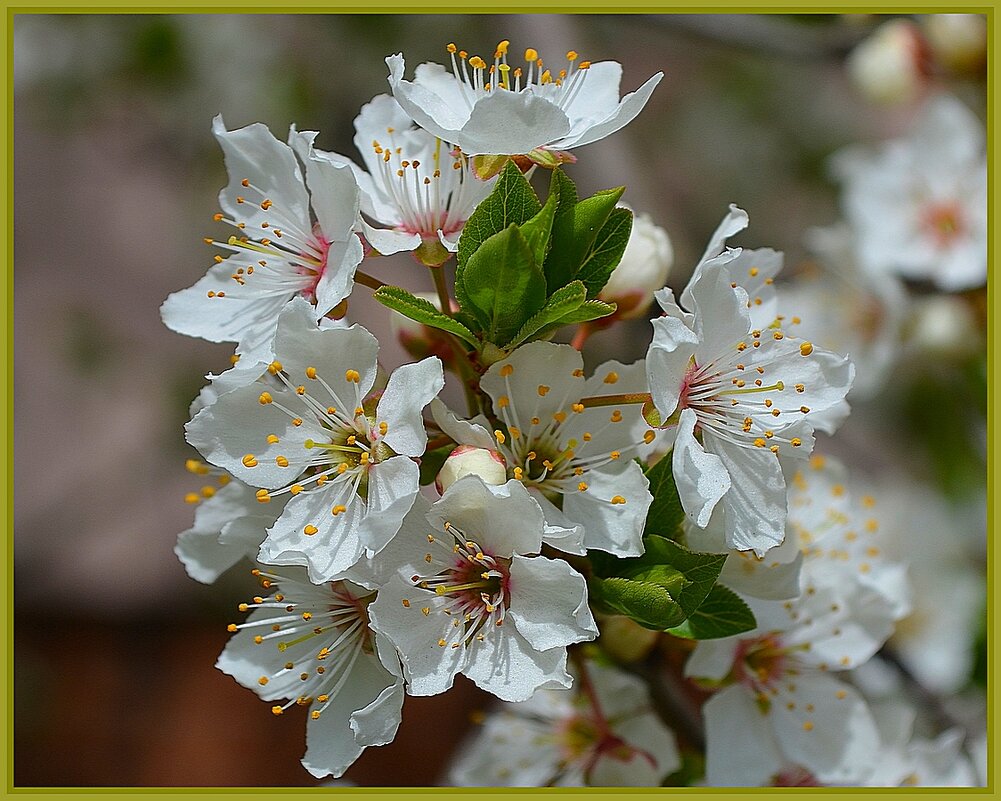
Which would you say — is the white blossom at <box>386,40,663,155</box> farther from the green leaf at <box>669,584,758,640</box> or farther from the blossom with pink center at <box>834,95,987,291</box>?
the blossom with pink center at <box>834,95,987,291</box>

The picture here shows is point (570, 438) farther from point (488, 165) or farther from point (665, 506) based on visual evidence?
point (488, 165)

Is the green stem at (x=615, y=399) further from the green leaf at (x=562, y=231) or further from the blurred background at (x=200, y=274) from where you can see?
the blurred background at (x=200, y=274)

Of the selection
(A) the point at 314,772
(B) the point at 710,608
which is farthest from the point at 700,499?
(A) the point at 314,772

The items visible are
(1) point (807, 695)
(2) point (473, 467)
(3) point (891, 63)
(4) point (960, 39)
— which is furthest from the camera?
(3) point (891, 63)

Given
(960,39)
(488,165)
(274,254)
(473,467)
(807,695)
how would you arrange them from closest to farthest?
(473,467)
(488,165)
(274,254)
(807,695)
(960,39)

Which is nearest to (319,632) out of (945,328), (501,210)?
(501,210)

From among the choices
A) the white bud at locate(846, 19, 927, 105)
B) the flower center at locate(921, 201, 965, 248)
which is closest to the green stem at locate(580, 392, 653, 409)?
the flower center at locate(921, 201, 965, 248)
